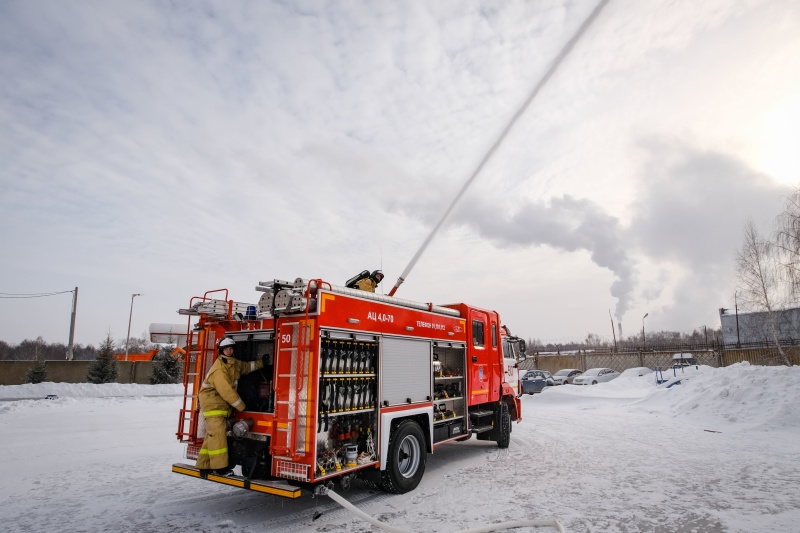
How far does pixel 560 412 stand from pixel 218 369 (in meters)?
16.1

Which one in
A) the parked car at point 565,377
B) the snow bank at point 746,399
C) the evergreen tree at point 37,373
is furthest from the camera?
the parked car at point 565,377

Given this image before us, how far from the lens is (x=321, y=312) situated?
609 centimetres

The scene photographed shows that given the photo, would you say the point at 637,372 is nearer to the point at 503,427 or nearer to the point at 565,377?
the point at 565,377

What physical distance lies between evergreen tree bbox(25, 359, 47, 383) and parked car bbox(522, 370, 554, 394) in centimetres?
2854

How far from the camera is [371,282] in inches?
380

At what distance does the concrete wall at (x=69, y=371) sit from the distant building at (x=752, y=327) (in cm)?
4769

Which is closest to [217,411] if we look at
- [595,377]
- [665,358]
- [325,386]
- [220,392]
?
[220,392]

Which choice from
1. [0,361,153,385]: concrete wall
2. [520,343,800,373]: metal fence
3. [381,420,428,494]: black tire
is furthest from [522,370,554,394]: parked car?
[0,361,153,385]: concrete wall

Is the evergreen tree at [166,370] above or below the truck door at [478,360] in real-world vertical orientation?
below

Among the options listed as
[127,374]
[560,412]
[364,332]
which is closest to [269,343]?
[364,332]

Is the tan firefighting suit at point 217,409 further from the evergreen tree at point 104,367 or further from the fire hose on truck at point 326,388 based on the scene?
the evergreen tree at point 104,367

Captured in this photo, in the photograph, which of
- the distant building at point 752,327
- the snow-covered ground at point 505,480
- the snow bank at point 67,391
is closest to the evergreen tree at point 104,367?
the snow bank at point 67,391

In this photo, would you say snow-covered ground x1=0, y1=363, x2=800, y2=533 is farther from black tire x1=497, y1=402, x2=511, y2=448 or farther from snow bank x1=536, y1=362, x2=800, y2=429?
black tire x1=497, y1=402, x2=511, y2=448

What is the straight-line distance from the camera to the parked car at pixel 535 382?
2930cm
